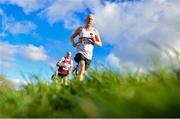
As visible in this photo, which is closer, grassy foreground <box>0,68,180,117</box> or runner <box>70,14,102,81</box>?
grassy foreground <box>0,68,180,117</box>

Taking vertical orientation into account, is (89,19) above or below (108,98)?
above

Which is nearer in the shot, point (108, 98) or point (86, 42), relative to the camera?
point (108, 98)

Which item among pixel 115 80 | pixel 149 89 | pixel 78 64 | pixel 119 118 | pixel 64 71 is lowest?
pixel 119 118

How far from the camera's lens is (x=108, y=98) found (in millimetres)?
5555

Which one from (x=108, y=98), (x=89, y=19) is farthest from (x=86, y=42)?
(x=108, y=98)

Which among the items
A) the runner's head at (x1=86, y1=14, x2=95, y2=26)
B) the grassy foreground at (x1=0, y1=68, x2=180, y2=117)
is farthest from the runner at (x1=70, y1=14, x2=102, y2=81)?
the grassy foreground at (x1=0, y1=68, x2=180, y2=117)

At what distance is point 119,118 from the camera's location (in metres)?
4.46

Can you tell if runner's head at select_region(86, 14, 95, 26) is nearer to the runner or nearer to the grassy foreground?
the runner

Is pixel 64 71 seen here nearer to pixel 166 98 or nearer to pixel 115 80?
pixel 115 80

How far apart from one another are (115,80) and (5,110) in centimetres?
185

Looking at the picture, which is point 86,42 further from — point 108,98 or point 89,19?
point 108,98

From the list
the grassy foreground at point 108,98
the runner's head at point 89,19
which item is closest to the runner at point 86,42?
the runner's head at point 89,19

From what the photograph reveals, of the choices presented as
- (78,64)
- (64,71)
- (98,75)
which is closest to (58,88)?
(98,75)

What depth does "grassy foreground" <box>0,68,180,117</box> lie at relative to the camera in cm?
447
